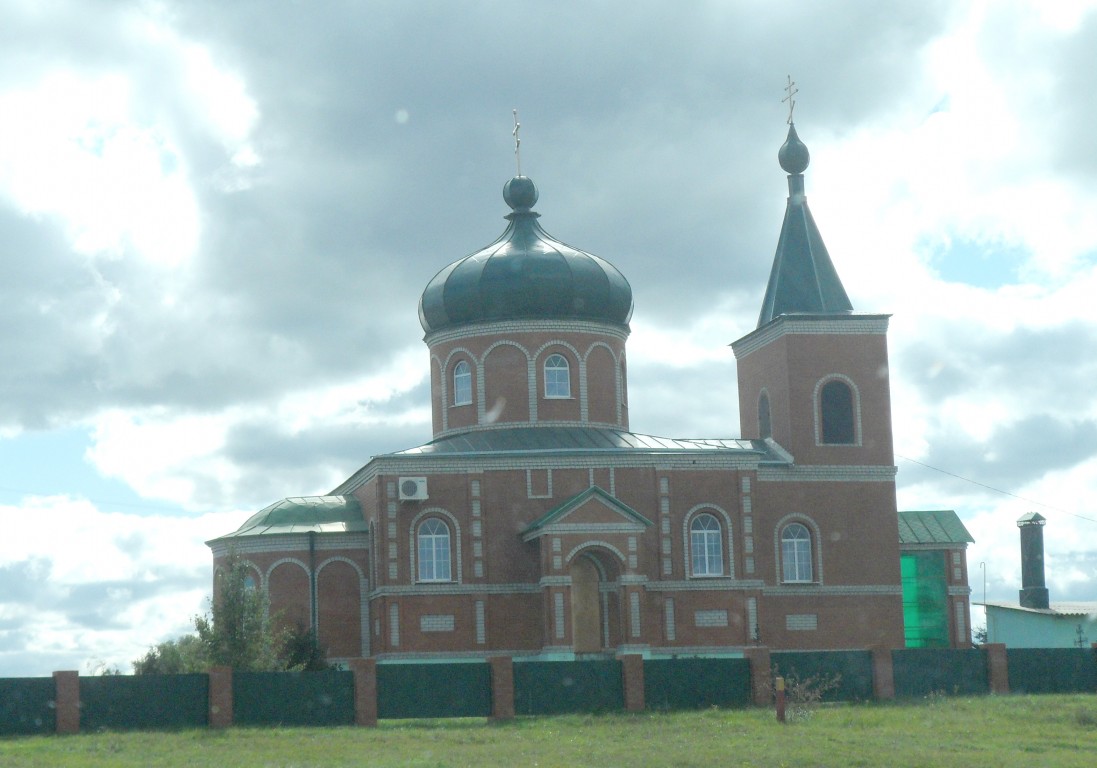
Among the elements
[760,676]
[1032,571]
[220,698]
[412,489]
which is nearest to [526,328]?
[412,489]

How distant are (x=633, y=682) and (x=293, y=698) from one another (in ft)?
18.3

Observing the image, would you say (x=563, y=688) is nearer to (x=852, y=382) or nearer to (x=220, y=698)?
(x=220, y=698)

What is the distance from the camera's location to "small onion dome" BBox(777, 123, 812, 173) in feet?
136

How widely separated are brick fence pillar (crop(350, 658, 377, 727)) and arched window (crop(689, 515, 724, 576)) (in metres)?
10.9

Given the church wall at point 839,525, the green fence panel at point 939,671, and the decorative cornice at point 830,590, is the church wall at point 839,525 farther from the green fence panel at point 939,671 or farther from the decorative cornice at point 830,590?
the green fence panel at point 939,671

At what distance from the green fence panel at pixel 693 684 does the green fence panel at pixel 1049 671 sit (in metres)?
5.33

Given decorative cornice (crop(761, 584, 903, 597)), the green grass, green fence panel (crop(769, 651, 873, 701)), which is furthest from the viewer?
decorative cornice (crop(761, 584, 903, 597))

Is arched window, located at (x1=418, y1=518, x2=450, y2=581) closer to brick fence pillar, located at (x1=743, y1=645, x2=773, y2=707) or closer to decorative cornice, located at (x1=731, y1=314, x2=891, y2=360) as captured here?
brick fence pillar, located at (x1=743, y1=645, x2=773, y2=707)

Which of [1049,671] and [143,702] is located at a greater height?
[143,702]

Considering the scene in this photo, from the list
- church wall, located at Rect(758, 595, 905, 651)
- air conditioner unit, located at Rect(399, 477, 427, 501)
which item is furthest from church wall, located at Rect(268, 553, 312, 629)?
church wall, located at Rect(758, 595, 905, 651)

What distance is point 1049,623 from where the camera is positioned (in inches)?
1887

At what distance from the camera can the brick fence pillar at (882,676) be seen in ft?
95.8

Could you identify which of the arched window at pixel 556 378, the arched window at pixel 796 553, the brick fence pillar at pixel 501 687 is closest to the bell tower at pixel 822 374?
the arched window at pixel 796 553

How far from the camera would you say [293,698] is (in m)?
26.7
